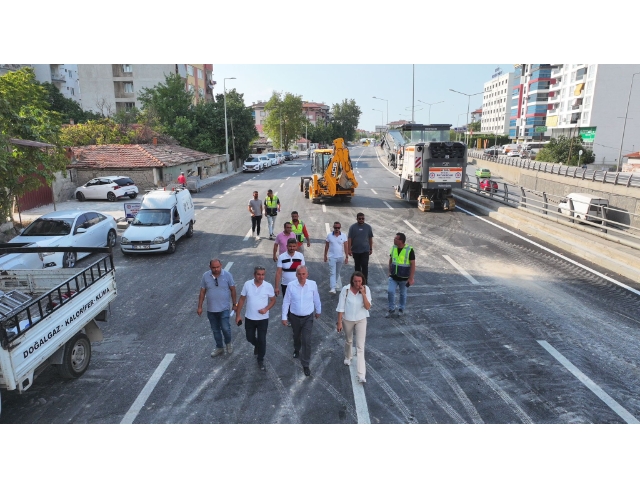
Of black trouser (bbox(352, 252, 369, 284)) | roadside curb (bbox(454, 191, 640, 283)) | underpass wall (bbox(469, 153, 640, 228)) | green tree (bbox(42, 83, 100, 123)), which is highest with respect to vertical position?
green tree (bbox(42, 83, 100, 123))

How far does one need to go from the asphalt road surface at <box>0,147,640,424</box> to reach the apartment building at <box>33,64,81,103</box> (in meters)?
78.2

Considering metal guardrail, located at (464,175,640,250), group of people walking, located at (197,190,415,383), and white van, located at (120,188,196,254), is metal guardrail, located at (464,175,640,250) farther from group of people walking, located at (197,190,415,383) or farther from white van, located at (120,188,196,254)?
white van, located at (120,188,196,254)

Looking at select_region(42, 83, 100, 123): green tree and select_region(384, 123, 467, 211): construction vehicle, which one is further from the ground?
select_region(42, 83, 100, 123): green tree

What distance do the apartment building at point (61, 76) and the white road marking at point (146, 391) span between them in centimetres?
8016

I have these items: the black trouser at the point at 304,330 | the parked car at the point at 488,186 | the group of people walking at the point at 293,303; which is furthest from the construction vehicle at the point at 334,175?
the black trouser at the point at 304,330

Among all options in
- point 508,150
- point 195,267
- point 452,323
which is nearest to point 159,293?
point 195,267

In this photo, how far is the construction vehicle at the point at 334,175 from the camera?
22.5 metres

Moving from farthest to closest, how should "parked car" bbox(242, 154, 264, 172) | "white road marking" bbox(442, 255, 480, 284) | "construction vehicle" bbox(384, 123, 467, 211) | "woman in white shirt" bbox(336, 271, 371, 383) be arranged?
1. "parked car" bbox(242, 154, 264, 172)
2. "construction vehicle" bbox(384, 123, 467, 211)
3. "white road marking" bbox(442, 255, 480, 284)
4. "woman in white shirt" bbox(336, 271, 371, 383)

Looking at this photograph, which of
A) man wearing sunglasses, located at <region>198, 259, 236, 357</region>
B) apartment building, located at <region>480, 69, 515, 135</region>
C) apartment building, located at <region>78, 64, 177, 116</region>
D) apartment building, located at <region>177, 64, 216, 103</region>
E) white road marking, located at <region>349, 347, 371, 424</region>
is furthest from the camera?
apartment building, located at <region>480, 69, 515, 135</region>

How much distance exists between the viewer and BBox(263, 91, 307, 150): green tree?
8956 cm

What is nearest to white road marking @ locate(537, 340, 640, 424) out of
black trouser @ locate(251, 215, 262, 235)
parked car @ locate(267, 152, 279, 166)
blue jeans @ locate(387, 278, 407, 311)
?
blue jeans @ locate(387, 278, 407, 311)

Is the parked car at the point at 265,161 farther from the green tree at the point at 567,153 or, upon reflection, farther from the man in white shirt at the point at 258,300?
the man in white shirt at the point at 258,300

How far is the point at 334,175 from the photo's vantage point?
22.8m

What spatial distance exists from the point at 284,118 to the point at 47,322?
88.5 m
